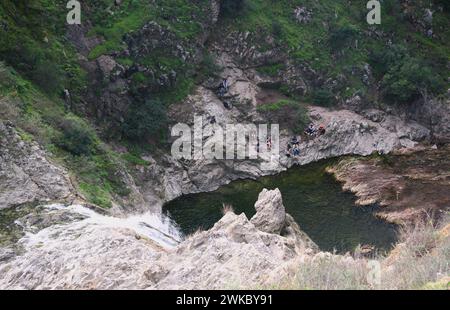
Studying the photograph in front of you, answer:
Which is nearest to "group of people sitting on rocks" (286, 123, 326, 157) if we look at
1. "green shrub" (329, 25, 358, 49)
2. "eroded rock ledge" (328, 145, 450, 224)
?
"eroded rock ledge" (328, 145, 450, 224)

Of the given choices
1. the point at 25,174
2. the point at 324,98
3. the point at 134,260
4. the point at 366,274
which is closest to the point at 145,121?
the point at 25,174

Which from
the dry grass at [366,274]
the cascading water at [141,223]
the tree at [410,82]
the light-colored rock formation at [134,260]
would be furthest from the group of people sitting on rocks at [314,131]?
the dry grass at [366,274]

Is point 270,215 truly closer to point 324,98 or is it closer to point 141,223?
point 141,223

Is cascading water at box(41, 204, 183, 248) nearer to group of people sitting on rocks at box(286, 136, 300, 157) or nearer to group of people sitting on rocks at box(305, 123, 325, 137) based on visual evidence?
group of people sitting on rocks at box(286, 136, 300, 157)

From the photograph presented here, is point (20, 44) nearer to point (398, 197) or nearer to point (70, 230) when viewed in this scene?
point (70, 230)

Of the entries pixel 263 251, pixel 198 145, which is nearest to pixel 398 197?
pixel 198 145

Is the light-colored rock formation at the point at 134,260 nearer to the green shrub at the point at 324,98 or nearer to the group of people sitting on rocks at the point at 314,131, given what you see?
the group of people sitting on rocks at the point at 314,131

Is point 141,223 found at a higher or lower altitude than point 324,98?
lower
